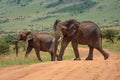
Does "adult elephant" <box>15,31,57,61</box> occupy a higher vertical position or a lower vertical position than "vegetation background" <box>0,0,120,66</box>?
higher

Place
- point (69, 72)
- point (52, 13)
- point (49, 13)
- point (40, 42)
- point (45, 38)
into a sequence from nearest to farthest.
→ point (69, 72) → point (40, 42) → point (45, 38) → point (52, 13) → point (49, 13)

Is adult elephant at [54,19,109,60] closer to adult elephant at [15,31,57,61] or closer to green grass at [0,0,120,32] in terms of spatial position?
adult elephant at [15,31,57,61]

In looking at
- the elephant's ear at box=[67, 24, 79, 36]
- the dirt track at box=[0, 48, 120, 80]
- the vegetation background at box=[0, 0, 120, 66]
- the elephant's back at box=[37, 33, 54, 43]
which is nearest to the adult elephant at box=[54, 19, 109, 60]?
the elephant's ear at box=[67, 24, 79, 36]

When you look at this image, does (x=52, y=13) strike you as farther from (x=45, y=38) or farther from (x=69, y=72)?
(x=69, y=72)

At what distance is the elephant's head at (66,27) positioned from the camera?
53.3 ft

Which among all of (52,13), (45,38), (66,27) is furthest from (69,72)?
(52,13)

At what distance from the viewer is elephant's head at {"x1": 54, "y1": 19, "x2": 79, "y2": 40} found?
16.2 meters

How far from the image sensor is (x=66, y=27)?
54.7 ft

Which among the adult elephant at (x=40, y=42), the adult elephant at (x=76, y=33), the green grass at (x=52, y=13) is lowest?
the green grass at (x=52, y=13)

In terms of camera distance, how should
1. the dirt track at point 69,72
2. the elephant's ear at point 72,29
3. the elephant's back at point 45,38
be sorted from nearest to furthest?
the dirt track at point 69,72
the elephant's ear at point 72,29
the elephant's back at point 45,38

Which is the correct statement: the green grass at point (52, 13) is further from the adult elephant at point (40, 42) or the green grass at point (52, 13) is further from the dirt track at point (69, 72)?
the dirt track at point (69, 72)

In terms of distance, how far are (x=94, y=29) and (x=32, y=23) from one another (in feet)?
411

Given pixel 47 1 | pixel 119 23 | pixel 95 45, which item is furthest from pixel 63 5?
pixel 95 45

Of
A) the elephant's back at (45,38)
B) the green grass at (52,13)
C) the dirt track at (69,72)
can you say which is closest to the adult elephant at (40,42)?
the elephant's back at (45,38)
